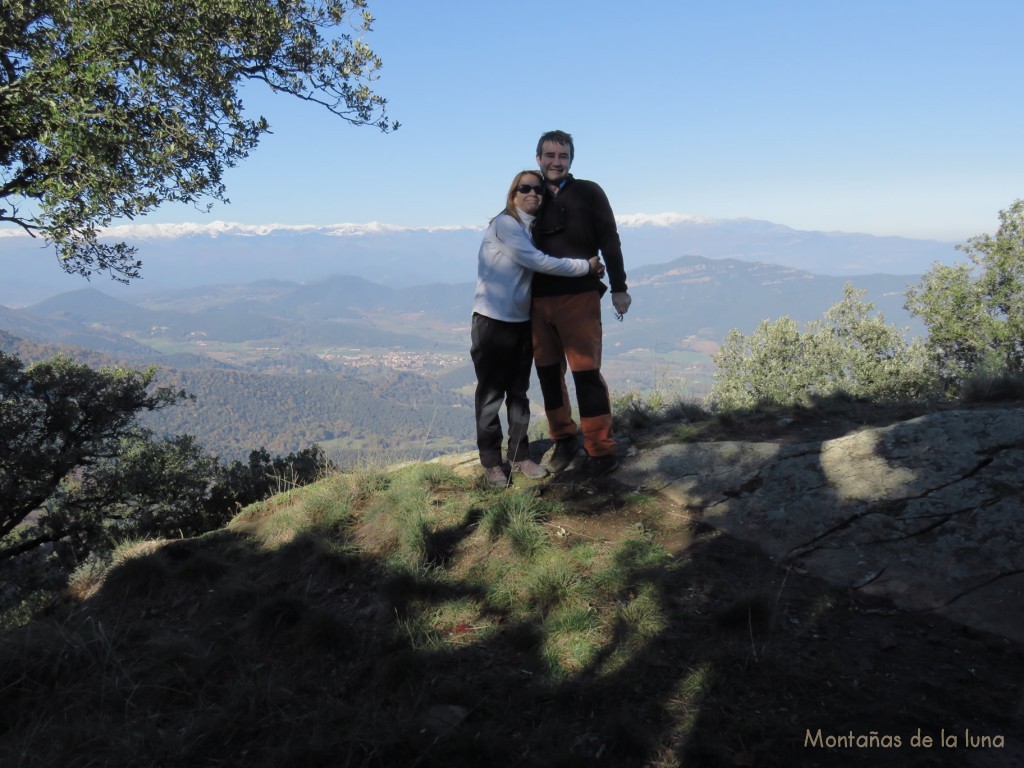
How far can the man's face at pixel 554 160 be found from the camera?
14.9 feet

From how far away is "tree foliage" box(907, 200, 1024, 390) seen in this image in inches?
735

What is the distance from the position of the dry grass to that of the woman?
29.1 inches

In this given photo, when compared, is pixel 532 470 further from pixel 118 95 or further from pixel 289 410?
pixel 289 410

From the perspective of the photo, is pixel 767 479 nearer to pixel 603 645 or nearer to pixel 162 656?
pixel 603 645

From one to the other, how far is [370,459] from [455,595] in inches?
97.7

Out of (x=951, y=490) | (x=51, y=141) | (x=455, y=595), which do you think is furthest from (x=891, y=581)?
(x=51, y=141)

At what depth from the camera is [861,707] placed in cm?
248

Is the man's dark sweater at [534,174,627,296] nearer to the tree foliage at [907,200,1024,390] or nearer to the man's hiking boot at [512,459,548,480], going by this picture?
the man's hiking boot at [512,459,548,480]

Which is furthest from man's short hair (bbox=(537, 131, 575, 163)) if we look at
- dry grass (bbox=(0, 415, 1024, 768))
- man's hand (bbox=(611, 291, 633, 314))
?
Answer: dry grass (bbox=(0, 415, 1024, 768))

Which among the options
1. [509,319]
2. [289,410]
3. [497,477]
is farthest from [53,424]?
[289,410]

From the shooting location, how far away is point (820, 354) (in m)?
22.8

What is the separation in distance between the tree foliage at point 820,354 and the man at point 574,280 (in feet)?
54.2

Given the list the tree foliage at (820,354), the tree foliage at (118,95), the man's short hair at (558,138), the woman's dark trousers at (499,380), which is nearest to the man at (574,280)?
the man's short hair at (558,138)

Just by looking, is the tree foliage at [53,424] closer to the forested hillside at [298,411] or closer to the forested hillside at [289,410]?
the forested hillside at [289,410]
